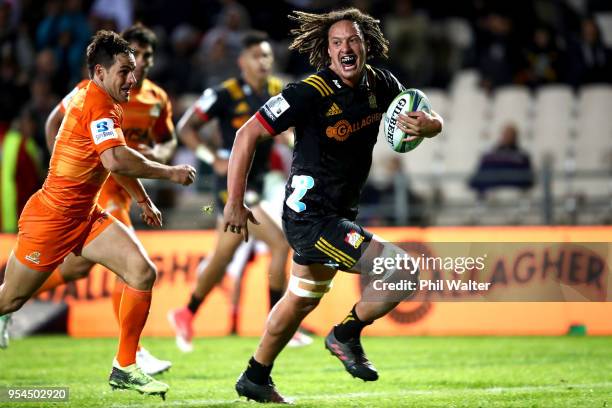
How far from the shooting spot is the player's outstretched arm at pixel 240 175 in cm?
621

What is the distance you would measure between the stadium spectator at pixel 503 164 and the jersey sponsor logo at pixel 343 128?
722 centimetres

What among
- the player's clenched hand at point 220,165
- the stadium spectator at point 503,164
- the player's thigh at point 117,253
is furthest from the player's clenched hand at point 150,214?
the stadium spectator at point 503,164

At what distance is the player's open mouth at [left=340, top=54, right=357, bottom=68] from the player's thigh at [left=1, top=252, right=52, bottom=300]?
2.34m

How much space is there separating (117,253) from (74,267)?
1189 millimetres

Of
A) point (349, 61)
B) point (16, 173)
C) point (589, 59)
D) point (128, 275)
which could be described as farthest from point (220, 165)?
→ point (589, 59)

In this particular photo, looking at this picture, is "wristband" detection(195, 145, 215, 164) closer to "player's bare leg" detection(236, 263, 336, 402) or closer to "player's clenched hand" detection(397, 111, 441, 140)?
"player's bare leg" detection(236, 263, 336, 402)

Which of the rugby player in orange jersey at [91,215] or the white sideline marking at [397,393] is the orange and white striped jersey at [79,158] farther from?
the white sideline marking at [397,393]

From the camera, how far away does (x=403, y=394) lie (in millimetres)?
7086

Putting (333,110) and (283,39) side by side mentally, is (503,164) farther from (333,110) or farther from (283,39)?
(333,110)

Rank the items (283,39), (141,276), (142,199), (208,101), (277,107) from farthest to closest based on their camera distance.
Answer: (283,39) < (208,101) < (142,199) < (141,276) < (277,107)

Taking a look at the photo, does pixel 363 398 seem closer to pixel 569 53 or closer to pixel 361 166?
pixel 361 166

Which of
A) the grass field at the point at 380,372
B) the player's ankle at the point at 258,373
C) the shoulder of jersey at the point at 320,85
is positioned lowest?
the grass field at the point at 380,372

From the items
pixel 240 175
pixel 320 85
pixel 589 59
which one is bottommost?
pixel 240 175

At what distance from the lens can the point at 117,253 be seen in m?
7.03
